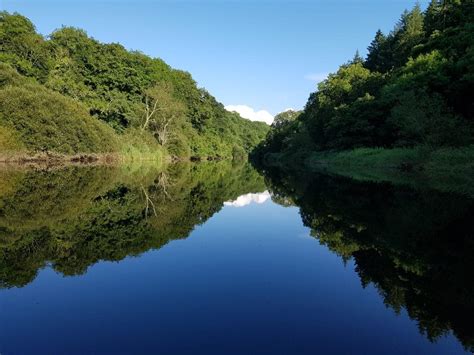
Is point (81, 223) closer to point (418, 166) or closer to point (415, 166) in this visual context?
point (418, 166)

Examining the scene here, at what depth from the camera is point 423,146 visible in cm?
3372

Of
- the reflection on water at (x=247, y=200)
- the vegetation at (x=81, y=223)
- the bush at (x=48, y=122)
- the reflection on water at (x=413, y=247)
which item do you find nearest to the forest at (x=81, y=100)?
the bush at (x=48, y=122)

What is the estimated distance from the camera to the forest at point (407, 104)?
33.3m

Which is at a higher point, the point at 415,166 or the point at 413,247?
the point at 415,166

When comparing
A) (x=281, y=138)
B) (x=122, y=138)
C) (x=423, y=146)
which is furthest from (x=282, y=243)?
(x=281, y=138)

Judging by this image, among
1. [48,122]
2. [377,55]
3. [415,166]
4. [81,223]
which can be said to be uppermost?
[377,55]

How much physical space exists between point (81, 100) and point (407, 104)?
4371cm

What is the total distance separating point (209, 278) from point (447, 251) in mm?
5091

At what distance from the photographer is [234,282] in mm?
6848

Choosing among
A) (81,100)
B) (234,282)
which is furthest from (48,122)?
(234,282)

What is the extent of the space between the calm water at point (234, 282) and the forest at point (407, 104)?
2156cm

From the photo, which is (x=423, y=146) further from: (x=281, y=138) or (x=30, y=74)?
(x=281, y=138)

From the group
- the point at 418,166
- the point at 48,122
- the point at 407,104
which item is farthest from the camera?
the point at 48,122

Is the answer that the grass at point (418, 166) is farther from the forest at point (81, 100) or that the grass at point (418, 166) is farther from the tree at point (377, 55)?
the tree at point (377, 55)
